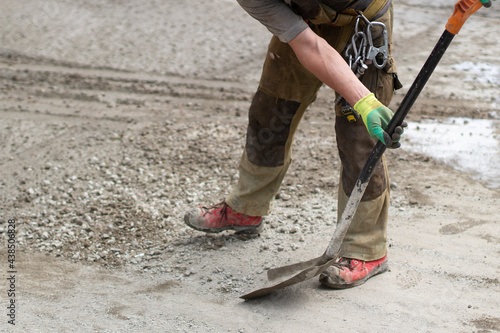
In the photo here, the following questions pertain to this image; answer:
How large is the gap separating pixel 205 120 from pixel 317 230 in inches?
→ 72.0

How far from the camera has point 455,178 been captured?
3805 millimetres

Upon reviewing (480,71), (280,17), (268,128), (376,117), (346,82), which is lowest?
(480,71)

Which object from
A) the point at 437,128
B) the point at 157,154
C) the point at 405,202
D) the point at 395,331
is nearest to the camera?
the point at 395,331

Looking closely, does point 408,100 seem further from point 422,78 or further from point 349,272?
point 349,272

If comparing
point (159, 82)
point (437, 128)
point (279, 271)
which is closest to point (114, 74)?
point (159, 82)

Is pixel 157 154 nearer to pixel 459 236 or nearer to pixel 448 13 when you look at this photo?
pixel 459 236

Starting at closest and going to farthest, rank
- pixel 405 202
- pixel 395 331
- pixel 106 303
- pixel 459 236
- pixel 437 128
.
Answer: pixel 395 331
pixel 106 303
pixel 459 236
pixel 405 202
pixel 437 128

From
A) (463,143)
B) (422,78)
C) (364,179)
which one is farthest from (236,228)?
(463,143)

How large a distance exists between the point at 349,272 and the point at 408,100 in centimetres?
91

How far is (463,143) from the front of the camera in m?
4.27

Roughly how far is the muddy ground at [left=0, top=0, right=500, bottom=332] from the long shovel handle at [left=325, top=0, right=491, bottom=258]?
382mm

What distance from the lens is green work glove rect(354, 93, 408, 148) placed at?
218 centimetres

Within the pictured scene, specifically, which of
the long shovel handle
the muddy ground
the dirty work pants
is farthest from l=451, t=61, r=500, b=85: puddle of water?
the long shovel handle

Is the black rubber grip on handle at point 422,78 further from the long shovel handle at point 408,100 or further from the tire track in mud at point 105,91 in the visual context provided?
the tire track in mud at point 105,91
